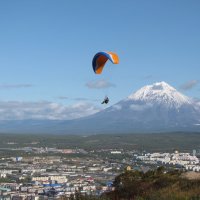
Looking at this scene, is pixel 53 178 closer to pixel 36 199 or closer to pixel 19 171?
pixel 19 171

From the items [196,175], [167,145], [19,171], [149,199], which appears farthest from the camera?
[167,145]

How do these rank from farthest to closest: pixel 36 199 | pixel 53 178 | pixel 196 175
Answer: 1. pixel 53 178
2. pixel 36 199
3. pixel 196 175

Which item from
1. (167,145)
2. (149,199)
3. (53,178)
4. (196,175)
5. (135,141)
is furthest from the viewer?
(135,141)

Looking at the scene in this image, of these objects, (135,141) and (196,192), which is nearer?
(196,192)

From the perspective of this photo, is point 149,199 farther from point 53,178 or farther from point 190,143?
point 190,143

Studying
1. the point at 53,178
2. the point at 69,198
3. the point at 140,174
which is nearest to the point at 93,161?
the point at 53,178

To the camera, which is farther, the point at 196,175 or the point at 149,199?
the point at 196,175

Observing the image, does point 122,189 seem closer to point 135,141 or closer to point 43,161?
point 43,161

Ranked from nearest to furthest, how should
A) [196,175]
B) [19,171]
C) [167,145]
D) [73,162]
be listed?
1. [196,175]
2. [19,171]
3. [73,162]
4. [167,145]

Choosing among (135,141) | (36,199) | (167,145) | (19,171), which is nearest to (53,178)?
(19,171)

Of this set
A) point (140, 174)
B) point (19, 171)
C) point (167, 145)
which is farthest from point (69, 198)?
point (167, 145)
